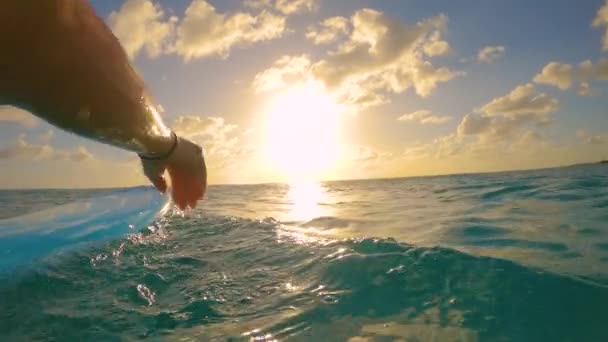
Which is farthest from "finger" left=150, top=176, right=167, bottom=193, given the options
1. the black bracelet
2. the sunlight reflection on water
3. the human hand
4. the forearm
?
the sunlight reflection on water

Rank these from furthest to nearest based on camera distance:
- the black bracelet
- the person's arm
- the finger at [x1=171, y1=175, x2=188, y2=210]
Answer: the finger at [x1=171, y1=175, x2=188, y2=210] < the black bracelet < the person's arm

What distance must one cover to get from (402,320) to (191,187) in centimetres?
136

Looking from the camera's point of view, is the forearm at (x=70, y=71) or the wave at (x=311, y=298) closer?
the forearm at (x=70, y=71)

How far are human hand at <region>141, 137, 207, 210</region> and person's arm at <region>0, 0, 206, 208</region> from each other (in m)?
0.37

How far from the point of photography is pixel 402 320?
2.04 meters

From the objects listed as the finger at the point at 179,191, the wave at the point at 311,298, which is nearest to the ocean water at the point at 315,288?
the wave at the point at 311,298

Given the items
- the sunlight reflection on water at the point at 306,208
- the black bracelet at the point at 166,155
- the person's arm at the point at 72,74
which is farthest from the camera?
the sunlight reflection on water at the point at 306,208

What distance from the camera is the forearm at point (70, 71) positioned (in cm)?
80

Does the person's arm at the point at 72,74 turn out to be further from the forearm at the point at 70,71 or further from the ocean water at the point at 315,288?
the ocean water at the point at 315,288

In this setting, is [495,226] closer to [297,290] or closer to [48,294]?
[297,290]

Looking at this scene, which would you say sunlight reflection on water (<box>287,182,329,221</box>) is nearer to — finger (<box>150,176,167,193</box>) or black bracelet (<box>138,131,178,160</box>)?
finger (<box>150,176,167,193</box>)

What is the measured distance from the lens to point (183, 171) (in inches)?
73.8

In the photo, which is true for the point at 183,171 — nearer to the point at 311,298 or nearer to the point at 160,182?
the point at 160,182

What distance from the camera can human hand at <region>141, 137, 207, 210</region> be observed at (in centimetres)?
180
